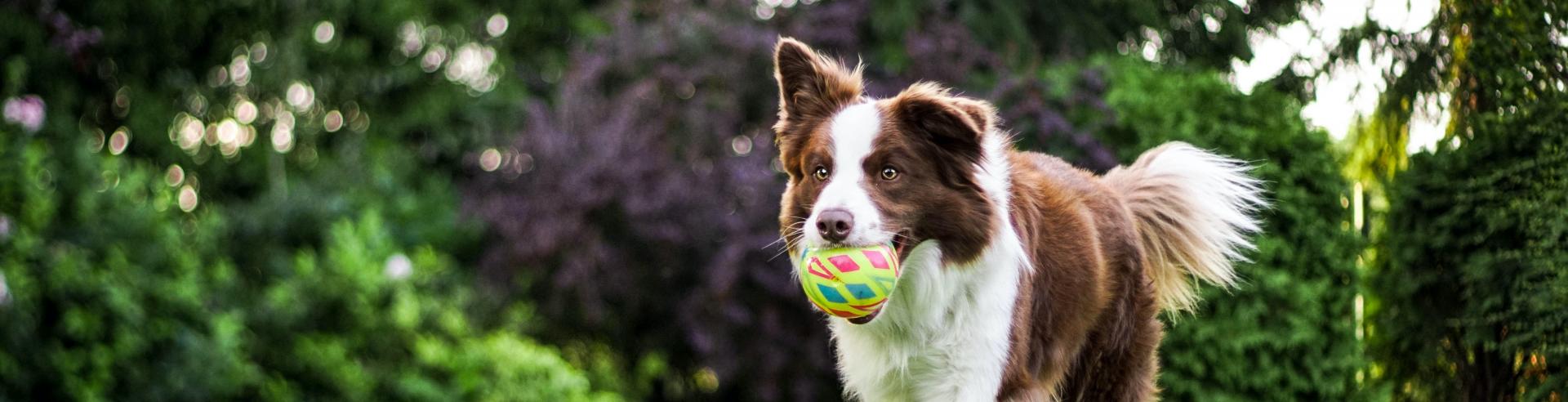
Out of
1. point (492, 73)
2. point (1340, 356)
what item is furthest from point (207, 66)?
point (1340, 356)

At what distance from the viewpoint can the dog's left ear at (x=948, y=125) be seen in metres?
3.71

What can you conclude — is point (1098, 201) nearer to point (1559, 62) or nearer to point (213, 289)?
point (1559, 62)

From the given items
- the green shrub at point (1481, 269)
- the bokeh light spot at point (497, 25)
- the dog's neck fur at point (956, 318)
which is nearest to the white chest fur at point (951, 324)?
the dog's neck fur at point (956, 318)

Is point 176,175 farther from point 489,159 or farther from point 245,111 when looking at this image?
point 489,159

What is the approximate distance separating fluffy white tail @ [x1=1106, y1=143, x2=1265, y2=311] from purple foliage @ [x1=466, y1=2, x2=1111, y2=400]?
11.8 feet

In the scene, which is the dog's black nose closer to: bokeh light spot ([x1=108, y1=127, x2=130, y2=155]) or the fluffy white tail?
the fluffy white tail

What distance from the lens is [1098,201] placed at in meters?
4.50

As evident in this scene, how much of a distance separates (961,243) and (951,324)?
0.81 feet

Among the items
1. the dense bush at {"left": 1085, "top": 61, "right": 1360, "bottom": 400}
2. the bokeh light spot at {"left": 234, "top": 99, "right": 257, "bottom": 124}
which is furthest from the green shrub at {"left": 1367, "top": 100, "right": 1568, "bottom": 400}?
the bokeh light spot at {"left": 234, "top": 99, "right": 257, "bottom": 124}

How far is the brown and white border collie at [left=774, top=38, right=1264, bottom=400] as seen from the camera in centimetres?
372

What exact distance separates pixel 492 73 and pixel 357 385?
16.1ft

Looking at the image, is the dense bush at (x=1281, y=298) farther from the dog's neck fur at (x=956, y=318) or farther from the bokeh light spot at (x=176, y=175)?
the bokeh light spot at (x=176, y=175)

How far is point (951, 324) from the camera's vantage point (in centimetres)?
391

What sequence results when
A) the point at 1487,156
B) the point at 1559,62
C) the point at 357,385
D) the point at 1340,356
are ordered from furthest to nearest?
1. the point at 357,385
2. the point at 1340,356
3. the point at 1487,156
4. the point at 1559,62
